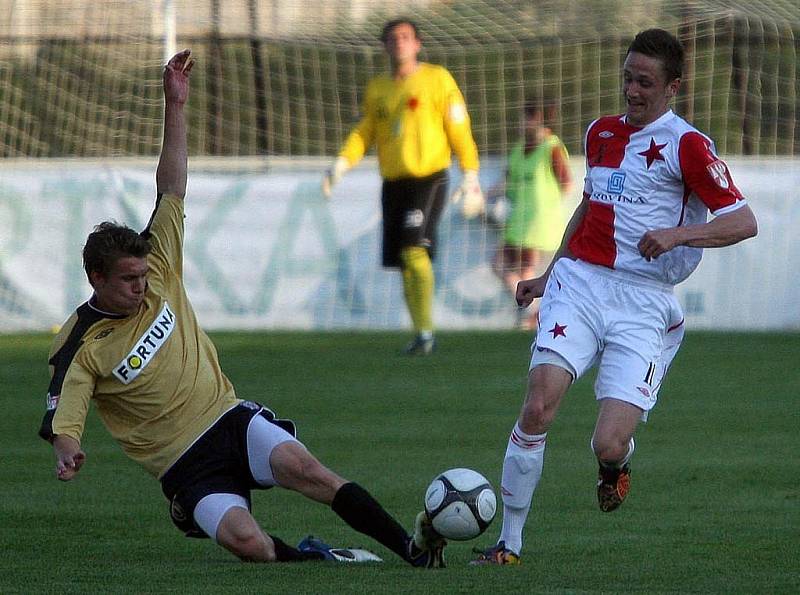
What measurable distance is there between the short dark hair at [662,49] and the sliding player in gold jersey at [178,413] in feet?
5.98

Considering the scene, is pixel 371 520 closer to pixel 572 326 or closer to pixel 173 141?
pixel 572 326

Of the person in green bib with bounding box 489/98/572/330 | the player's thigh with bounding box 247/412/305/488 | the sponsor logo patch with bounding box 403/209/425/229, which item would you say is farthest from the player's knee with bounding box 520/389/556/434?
the person in green bib with bounding box 489/98/572/330

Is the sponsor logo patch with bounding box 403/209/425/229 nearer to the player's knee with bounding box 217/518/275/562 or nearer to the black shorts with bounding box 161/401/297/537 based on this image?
the black shorts with bounding box 161/401/297/537

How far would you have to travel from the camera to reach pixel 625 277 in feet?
18.6

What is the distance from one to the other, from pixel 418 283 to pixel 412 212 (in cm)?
56

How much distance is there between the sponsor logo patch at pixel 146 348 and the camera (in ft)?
17.8

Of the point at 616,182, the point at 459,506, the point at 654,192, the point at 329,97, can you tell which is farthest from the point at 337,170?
A: the point at 329,97

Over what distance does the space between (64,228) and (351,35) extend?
5026 mm

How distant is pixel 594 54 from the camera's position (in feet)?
64.9

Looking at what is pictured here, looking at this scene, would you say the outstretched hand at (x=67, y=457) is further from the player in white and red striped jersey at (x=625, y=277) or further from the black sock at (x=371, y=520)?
the player in white and red striped jersey at (x=625, y=277)

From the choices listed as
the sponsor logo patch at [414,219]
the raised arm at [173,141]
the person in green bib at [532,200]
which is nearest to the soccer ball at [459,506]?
the raised arm at [173,141]

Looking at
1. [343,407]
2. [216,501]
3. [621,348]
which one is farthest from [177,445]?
[343,407]

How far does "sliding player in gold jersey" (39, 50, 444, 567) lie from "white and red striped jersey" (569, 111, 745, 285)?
1.25 m

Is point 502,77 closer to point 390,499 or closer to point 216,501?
point 390,499
